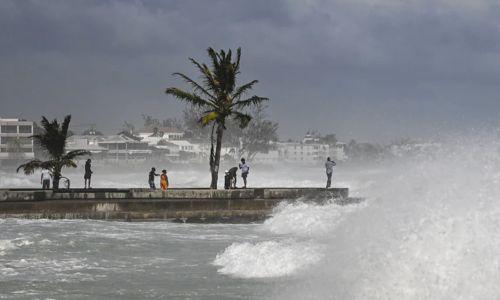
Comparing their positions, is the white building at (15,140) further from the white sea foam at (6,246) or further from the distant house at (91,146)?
the white sea foam at (6,246)

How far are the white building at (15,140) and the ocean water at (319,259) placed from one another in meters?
92.5

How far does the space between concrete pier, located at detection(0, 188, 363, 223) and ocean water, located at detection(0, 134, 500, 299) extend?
3.77 meters

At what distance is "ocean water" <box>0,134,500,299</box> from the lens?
7840 mm

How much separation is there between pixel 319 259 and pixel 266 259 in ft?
3.63

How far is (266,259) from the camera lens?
1145cm

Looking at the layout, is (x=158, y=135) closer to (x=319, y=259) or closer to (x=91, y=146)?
(x=91, y=146)

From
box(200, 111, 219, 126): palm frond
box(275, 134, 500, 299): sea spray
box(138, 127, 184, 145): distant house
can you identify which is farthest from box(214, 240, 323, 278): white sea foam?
box(138, 127, 184, 145): distant house

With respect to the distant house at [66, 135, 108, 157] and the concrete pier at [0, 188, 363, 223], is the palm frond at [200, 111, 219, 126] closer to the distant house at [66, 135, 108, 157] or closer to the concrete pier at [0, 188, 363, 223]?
the concrete pier at [0, 188, 363, 223]

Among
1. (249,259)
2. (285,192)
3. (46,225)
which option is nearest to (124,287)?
(249,259)

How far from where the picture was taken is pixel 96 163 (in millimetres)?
119062

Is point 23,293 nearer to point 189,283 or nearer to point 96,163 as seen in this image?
point 189,283

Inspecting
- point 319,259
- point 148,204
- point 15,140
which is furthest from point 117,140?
point 319,259

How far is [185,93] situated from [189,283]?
1392 centimetres

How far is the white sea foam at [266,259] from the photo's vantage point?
434 inches
